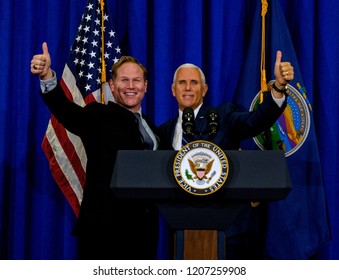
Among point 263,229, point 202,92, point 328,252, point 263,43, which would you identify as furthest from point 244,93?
point 328,252

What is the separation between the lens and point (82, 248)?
2316 millimetres

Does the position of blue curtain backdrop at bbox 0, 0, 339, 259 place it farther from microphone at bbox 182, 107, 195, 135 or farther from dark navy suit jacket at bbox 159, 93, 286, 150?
microphone at bbox 182, 107, 195, 135

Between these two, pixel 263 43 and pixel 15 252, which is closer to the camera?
pixel 263 43

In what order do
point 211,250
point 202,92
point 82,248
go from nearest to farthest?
point 211,250 < point 82,248 < point 202,92

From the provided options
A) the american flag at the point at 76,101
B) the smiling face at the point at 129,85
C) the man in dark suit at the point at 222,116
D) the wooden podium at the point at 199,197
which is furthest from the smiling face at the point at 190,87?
the wooden podium at the point at 199,197

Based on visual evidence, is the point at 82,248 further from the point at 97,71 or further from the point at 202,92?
the point at 97,71

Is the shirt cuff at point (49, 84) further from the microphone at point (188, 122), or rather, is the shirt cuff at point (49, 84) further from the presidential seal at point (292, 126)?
the presidential seal at point (292, 126)

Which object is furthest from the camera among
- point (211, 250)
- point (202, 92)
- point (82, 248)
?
point (202, 92)

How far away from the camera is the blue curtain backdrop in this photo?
321 cm

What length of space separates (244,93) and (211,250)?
1.52 meters

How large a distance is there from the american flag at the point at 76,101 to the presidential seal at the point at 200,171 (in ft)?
4.44

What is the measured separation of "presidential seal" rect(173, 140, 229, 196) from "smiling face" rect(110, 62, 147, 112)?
2.49 feet

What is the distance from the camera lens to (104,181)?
227cm

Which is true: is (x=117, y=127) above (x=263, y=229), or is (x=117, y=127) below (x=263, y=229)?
above
